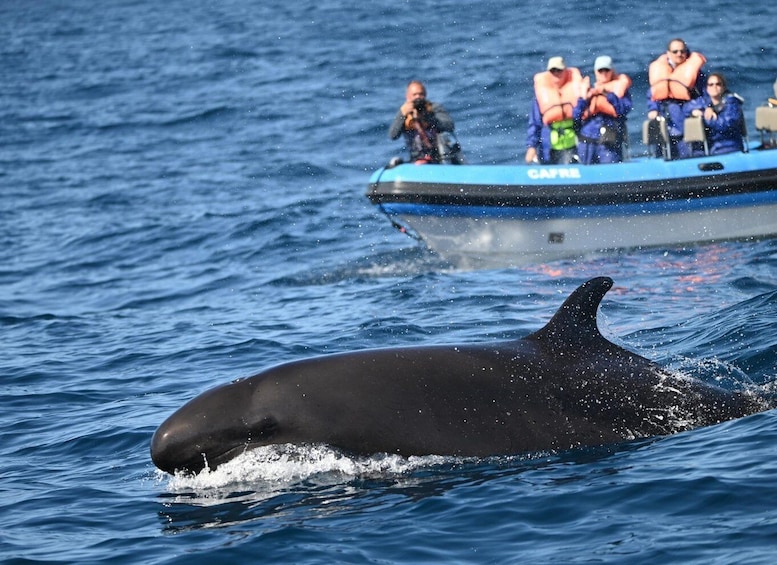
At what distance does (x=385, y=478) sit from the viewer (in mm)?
8617

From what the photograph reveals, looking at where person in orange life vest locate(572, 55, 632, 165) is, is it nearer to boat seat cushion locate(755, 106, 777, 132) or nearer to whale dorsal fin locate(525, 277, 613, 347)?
boat seat cushion locate(755, 106, 777, 132)

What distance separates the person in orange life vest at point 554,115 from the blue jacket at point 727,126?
206cm

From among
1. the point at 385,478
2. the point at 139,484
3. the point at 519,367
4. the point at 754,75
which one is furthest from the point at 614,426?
the point at 754,75

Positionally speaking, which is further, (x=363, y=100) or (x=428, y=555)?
(x=363, y=100)

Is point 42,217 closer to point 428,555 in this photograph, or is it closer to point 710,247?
point 710,247

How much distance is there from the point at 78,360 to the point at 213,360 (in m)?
1.88

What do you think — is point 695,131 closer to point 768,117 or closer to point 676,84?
point 768,117

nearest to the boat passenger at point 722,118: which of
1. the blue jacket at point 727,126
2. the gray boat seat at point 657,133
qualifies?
the blue jacket at point 727,126

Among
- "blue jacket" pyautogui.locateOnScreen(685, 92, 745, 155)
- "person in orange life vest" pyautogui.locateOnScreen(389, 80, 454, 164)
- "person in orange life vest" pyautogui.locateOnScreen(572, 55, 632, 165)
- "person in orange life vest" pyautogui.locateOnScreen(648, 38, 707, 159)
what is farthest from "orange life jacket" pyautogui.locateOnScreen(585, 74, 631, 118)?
"person in orange life vest" pyautogui.locateOnScreen(389, 80, 454, 164)

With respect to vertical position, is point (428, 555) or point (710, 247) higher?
point (428, 555)

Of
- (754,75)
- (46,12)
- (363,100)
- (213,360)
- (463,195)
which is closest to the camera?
(213,360)

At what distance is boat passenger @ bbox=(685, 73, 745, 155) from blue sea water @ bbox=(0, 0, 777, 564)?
1.55 m

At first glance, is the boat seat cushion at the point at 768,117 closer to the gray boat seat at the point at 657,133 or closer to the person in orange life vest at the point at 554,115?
the gray boat seat at the point at 657,133

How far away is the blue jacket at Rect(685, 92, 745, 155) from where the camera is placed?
18500 mm
